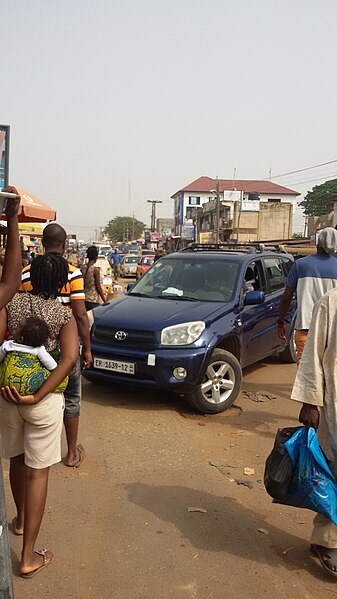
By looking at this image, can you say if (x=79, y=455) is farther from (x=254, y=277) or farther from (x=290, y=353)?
(x=290, y=353)

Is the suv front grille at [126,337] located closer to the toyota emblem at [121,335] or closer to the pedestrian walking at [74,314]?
the toyota emblem at [121,335]

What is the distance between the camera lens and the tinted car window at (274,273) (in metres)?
7.69

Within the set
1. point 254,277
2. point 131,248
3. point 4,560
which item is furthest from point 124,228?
point 4,560

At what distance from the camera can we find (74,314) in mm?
4062

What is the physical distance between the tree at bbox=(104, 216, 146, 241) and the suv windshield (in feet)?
335

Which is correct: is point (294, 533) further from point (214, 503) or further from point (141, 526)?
point (141, 526)

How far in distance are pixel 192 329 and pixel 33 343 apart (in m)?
3.12

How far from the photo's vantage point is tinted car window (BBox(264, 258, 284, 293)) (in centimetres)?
769

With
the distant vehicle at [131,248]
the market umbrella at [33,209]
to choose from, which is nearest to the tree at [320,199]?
the distant vehicle at [131,248]

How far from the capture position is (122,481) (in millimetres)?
4129

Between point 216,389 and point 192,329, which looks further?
point 216,389

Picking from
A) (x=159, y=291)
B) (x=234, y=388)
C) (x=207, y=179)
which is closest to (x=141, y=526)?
(x=234, y=388)

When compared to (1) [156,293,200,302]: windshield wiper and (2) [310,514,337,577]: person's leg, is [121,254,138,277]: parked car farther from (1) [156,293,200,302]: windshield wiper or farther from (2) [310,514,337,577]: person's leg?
(2) [310,514,337,577]: person's leg

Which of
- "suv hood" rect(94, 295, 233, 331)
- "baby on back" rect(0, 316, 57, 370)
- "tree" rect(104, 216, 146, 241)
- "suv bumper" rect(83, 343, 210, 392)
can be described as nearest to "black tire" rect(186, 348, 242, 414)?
"suv bumper" rect(83, 343, 210, 392)
